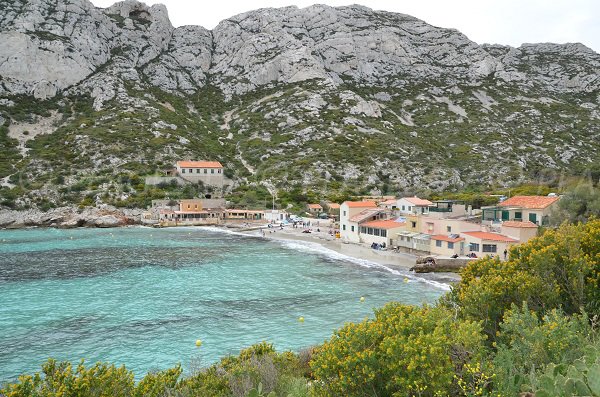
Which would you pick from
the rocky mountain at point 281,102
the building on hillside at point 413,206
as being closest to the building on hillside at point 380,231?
the building on hillside at point 413,206

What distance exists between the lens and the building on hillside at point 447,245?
47.3 meters

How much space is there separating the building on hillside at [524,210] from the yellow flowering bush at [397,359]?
47.6 metres

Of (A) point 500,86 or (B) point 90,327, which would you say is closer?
(B) point 90,327

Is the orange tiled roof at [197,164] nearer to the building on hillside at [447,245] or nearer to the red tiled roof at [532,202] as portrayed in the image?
the building on hillside at [447,245]

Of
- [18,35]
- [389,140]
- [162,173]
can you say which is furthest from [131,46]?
[389,140]

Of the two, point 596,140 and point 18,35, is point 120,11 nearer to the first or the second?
point 18,35

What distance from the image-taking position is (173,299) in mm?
34031

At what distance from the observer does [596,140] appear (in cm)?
12400

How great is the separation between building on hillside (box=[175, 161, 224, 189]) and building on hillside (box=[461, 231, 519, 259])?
7719cm

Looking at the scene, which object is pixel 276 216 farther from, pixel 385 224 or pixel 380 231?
pixel 385 224

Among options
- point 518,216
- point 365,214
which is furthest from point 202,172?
point 518,216

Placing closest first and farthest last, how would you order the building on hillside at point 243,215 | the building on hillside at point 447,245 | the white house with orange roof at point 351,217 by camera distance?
the building on hillside at point 447,245 → the white house with orange roof at point 351,217 → the building on hillside at point 243,215

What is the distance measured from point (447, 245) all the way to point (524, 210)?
12.6 m

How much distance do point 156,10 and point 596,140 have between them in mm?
175499
